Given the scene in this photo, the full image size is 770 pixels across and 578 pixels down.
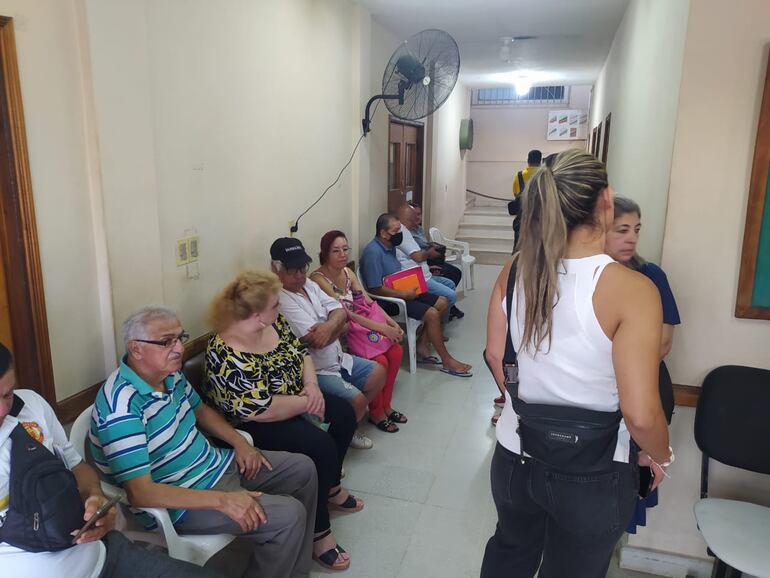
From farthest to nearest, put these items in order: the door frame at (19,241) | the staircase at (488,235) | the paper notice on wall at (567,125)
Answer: the paper notice on wall at (567,125) → the staircase at (488,235) → the door frame at (19,241)

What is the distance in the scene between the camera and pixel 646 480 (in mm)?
1298

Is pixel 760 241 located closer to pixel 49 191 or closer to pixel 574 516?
pixel 574 516

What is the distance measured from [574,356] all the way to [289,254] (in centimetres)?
172

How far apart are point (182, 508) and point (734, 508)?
1638 millimetres

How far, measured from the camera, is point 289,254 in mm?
2643

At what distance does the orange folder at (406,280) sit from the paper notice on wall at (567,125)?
23.4 ft

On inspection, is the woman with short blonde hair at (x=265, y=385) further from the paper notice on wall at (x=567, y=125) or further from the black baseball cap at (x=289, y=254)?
the paper notice on wall at (x=567, y=125)

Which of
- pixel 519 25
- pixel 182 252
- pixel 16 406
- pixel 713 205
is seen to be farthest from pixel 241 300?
pixel 519 25

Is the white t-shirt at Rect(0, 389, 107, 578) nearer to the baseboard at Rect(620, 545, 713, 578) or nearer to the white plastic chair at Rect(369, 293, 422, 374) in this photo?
the baseboard at Rect(620, 545, 713, 578)

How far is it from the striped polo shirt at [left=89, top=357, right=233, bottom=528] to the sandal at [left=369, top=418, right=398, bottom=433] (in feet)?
4.18

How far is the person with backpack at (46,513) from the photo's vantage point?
1214 millimetres

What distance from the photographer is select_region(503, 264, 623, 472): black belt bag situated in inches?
46.5

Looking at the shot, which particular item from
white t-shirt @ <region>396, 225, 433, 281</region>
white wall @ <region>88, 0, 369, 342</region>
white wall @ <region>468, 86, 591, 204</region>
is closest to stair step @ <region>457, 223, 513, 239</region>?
white wall @ <region>468, 86, 591, 204</region>

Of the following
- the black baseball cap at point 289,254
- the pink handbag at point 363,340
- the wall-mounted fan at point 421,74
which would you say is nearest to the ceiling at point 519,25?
the wall-mounted fan at point 421,74
